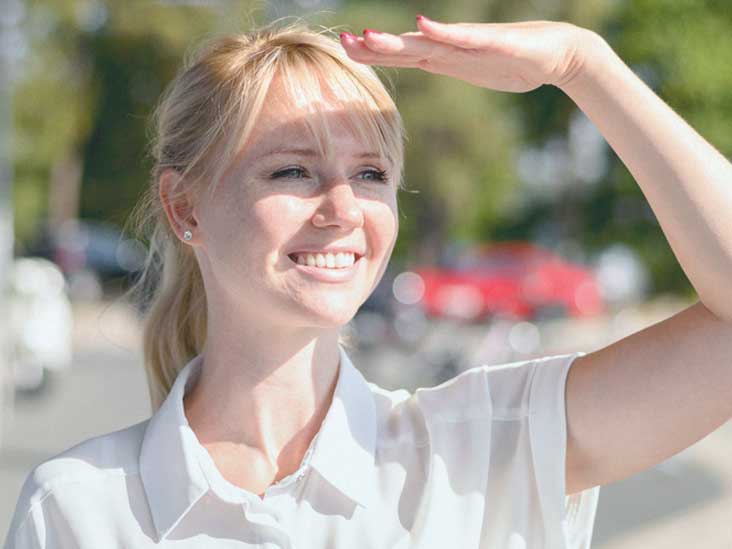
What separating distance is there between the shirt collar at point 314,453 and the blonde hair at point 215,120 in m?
0.28

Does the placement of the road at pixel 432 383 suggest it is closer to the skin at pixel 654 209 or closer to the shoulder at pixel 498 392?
the shoulder at pixel 498 392

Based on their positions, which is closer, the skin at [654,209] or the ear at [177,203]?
the skin at [654,209]

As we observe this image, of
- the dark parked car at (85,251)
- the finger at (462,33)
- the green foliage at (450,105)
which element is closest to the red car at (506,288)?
the dark parked car at (85,251)

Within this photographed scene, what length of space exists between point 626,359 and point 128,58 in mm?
27285

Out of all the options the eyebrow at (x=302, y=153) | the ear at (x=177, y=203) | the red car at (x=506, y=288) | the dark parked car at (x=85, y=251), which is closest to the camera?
the eyebrow at (x=302, y=153)

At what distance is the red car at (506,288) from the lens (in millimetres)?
17672

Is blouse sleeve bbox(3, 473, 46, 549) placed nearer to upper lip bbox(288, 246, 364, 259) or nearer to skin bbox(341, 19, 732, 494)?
upper lip bbox(288, 246, 364, 259)

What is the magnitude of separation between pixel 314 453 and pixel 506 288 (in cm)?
1613

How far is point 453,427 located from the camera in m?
1.83

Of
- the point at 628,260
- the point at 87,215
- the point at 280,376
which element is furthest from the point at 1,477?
the point at 87,215

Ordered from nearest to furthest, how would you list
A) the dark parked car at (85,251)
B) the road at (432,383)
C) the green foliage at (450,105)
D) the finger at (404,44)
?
the finger at (404,44), the road at (432,383), the dark parked car at (85,251), the green foliage at (450,105)

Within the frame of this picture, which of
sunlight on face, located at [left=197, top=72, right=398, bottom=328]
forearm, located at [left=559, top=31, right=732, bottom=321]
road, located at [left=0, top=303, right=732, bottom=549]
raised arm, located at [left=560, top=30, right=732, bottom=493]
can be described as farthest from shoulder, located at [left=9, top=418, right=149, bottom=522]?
road, located at [left=0, top=303, right=732, bottom=549]

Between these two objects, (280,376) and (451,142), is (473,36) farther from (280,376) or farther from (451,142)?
(451,142)

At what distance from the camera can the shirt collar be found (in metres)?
1.77
